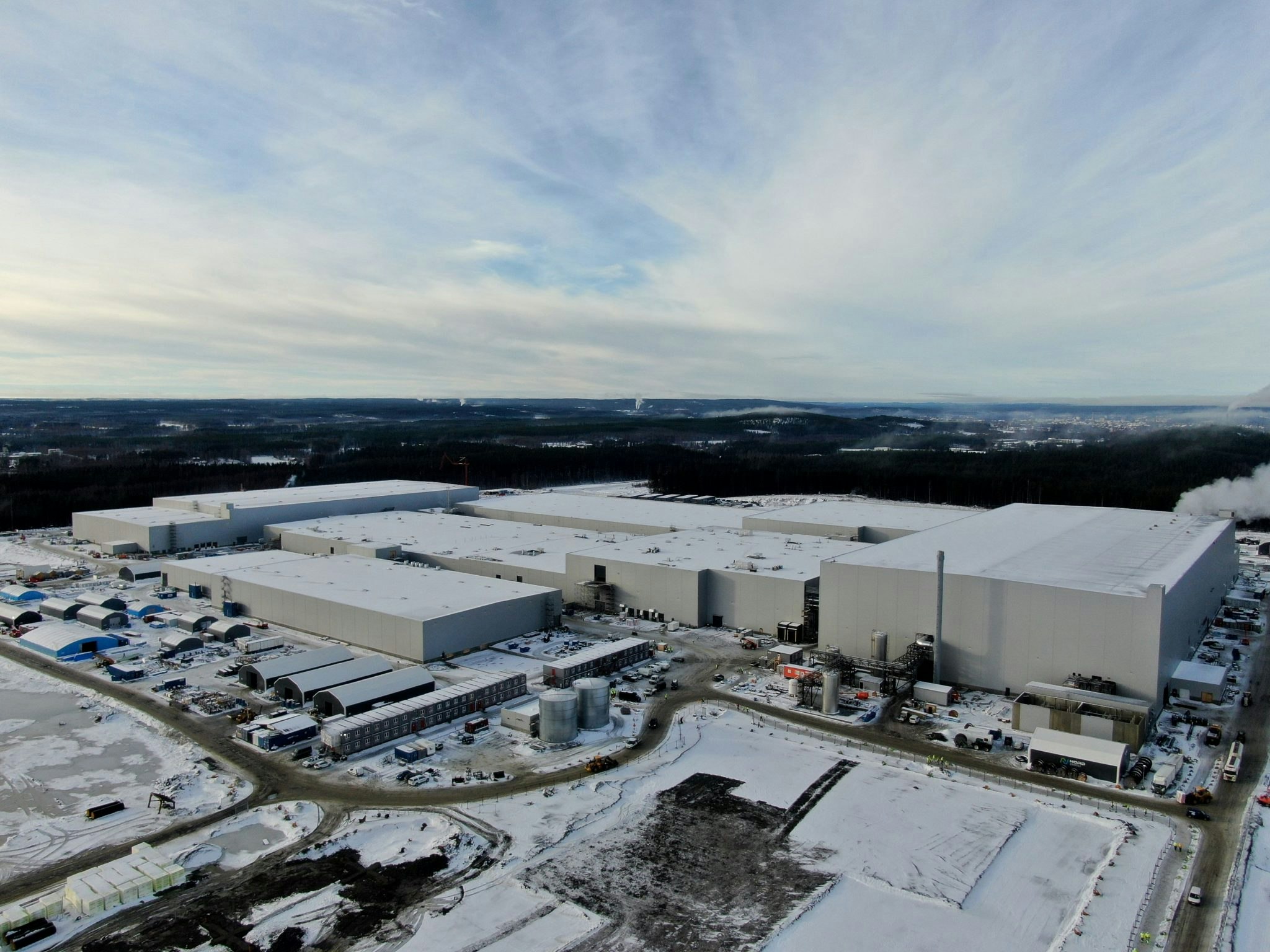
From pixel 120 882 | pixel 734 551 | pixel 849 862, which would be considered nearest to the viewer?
pixel 120 882

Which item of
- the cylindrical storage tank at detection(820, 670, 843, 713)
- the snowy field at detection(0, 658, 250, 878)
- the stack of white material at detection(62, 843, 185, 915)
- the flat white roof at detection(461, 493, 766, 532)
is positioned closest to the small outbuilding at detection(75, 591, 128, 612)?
the snowy field at detection(0, 658, 250, 878)

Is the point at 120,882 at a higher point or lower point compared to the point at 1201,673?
lower

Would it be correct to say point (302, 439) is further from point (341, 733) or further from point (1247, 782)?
point (1247, 782)

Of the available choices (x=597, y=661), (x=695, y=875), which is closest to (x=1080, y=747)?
(x=695, y=875)

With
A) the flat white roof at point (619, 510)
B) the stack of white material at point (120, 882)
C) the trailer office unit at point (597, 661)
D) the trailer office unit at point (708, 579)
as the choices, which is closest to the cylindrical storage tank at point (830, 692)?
the trailer office unit at point (597, 661)

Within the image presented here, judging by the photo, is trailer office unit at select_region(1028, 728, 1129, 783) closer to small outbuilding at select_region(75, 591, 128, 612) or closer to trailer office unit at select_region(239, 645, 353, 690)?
trailer office unit at select_region(239, 645, 353, 690)

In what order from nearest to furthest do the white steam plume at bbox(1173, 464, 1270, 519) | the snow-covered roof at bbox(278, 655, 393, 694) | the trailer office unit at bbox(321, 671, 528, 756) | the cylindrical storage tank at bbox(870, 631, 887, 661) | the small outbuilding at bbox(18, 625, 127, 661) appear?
the trailer office unit at bbox(321, 671, 528, 756) → the snow-covered roof at bbox(278, 655, 393, 694) → the cylindrical storage tank at bbox(870, 631, 887, 661) → the small outbuilding at bbox(18, 625, 127, 661) → the white steam plume at bbox(1173, 464, 1270, 519)

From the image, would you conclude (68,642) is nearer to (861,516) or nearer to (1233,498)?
(861,516)
